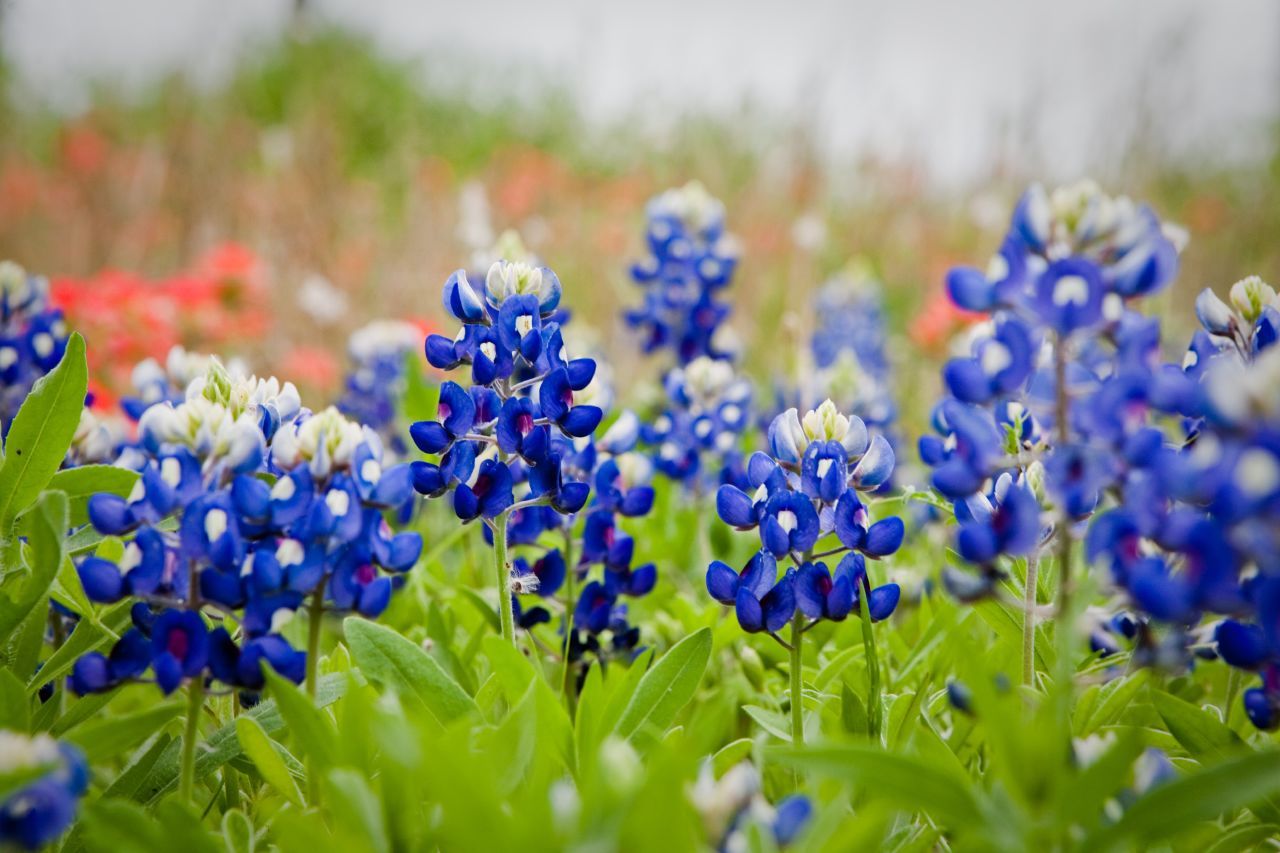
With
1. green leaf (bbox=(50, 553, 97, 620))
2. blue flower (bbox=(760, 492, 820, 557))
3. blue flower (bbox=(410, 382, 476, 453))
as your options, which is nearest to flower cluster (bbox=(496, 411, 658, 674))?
blue flower (bbox=(410, 382, 476, 453))

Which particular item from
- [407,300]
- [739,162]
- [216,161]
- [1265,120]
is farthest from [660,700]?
[1265,120]

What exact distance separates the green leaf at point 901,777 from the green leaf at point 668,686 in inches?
16.6

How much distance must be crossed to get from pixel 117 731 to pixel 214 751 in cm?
25

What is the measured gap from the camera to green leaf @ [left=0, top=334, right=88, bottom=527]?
60.2 inches

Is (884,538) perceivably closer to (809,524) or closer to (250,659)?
(809,524)

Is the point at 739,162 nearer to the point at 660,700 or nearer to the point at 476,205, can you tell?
the point at 476,205

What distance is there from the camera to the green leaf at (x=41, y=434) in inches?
60.2

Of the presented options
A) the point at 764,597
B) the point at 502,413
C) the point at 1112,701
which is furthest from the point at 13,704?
the point at 1112,701

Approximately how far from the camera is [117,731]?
1194 mm

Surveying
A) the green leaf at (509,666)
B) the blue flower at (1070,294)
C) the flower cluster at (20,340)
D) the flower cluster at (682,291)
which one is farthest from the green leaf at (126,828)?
the flower cluster at (682,291)

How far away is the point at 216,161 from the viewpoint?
7262mm

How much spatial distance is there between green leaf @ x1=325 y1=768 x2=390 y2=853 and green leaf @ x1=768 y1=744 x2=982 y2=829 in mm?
456

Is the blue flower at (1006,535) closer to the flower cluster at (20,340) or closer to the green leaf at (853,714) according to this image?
the green leaf at (853,714)

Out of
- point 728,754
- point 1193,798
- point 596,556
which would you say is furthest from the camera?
point 596,556
